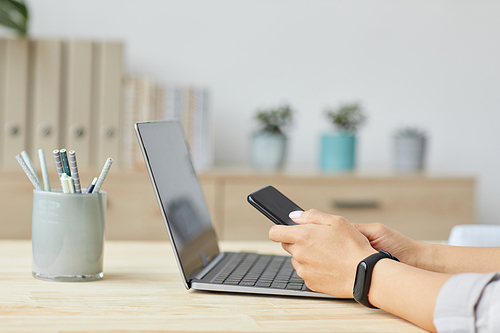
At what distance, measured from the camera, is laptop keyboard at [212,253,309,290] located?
708 millimetres

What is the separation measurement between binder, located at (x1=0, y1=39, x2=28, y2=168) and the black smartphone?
136 cm

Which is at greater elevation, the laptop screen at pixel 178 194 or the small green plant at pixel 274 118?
the small green plant at pixel 274 118

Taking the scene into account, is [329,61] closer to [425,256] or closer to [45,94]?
[45,94]

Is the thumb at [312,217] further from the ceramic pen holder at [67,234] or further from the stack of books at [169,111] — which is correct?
the stack of books at [169,111]

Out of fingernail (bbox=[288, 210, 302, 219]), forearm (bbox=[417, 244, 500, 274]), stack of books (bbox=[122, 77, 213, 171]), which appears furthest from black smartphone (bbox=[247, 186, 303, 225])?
stack of books (bbox=[122, 77, 213, 171])

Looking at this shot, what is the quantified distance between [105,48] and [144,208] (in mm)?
601

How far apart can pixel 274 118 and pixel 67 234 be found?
1392mm

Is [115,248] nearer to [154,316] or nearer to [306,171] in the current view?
[154,316]

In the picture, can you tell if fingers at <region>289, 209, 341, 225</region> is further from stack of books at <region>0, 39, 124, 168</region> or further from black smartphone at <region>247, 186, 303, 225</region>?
stack of books at <region>0, 39, 124, 168</region>

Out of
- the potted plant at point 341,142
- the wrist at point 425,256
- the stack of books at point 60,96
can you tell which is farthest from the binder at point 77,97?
the wrist at point 425,256

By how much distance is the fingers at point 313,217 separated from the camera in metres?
0.68

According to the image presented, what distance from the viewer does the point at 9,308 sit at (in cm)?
60

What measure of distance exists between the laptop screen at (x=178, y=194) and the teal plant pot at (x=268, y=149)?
3.50 ft

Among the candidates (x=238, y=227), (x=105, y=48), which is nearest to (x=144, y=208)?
(x=238, y=227)
